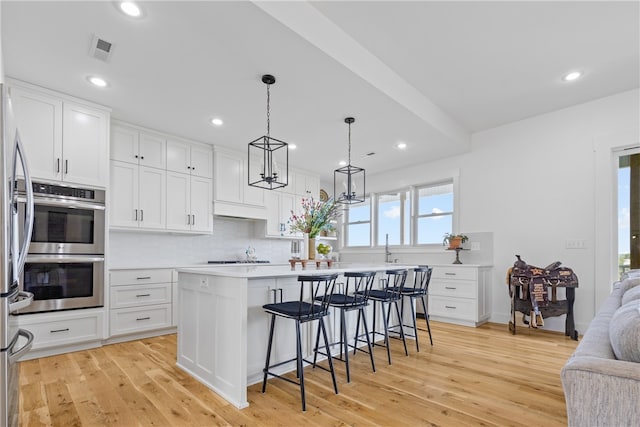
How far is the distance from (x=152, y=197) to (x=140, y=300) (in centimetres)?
127

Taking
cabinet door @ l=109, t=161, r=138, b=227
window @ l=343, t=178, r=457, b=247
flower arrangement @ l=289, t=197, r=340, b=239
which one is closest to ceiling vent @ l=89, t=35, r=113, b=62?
cabinet door @ l=109, t=161, r=138, b=227

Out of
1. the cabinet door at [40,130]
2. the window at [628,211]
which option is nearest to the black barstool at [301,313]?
the cabinet door at [40,130]

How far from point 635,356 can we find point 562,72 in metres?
3.43

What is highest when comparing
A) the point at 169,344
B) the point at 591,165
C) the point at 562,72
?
the point at 562,72

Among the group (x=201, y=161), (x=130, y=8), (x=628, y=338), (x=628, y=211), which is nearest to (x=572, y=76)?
(x=628, y=211)

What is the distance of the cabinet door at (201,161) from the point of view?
4.81 meters

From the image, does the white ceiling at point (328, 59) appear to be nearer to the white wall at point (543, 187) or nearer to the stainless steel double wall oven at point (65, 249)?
the white wall at point (543, 187)

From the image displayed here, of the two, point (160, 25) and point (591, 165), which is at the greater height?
point (160, 25)

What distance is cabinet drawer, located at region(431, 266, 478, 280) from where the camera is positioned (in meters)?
4.59

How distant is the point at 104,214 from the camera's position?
3709mm

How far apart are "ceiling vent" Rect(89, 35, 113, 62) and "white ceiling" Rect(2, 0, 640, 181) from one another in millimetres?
46

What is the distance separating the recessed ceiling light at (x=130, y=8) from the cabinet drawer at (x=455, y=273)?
452 centimetres

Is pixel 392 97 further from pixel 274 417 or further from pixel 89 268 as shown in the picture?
pixel 89 268

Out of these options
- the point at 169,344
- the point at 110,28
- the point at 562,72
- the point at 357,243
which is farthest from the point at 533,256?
the point at 110,28
